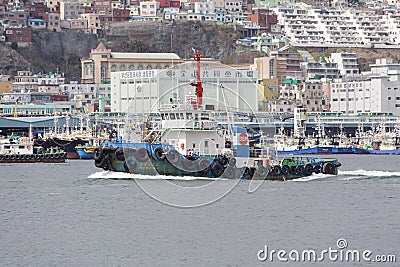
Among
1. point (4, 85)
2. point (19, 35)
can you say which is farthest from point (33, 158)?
point (19, 35)

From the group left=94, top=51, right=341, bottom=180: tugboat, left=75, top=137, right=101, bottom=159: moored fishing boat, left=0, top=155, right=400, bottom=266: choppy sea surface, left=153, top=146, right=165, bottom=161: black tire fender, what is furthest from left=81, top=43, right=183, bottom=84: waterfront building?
left=153, top=146, right=165, bottom=161: black tire fender

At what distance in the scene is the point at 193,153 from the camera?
2714 inches

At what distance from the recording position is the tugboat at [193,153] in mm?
68125

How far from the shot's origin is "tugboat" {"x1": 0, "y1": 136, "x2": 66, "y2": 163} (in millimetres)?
101812

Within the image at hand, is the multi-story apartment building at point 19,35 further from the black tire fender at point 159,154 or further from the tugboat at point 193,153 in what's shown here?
the black tire fender at point 159,154

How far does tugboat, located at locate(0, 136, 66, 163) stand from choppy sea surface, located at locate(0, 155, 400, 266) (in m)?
29.8

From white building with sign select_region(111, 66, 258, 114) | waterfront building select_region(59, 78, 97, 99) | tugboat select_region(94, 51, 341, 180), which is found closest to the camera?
tugboat select_region(94, 51, 341, 180)

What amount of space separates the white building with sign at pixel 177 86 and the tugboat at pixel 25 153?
3618cm

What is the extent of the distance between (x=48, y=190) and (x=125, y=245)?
74.3ft

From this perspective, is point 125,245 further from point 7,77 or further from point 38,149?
point 7,77

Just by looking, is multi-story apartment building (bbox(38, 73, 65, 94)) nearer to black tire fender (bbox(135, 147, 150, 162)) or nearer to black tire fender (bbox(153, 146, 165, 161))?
black tire fender (bbox(135, 147, 150, 162))

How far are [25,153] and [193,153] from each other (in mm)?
37124

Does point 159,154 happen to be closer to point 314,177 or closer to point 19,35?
point 314,177

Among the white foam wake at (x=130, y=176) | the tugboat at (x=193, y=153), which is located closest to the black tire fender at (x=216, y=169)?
the tugboat at (x=193, y=153)
